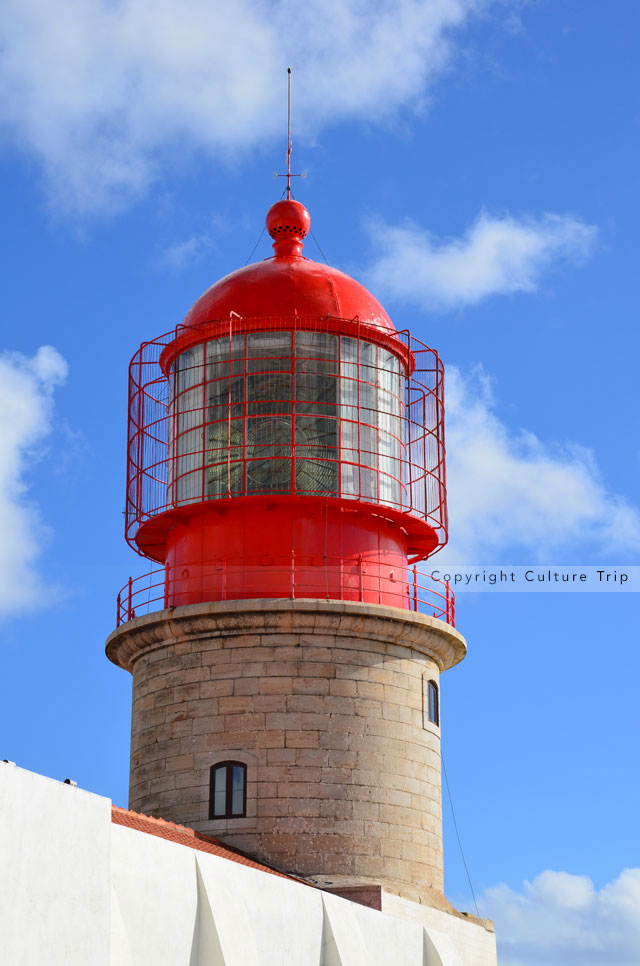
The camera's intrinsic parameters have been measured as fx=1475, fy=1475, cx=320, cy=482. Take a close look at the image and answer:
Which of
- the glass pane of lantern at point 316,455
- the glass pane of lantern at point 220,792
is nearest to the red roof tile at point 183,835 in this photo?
the glass pane of lantern at point 220,792

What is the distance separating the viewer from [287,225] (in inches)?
929

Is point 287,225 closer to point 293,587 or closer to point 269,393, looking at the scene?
point 269,393

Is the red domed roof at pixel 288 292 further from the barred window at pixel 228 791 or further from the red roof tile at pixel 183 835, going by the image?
the red roof tile at pixel 183 835

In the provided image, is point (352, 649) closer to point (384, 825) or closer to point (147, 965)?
point (384, 825)

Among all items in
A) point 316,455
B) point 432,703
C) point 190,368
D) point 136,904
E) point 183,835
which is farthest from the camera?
point 190,368

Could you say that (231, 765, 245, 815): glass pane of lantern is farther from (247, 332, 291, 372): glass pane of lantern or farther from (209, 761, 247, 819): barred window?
(247, 332, 291, 372): glass pane of lantern

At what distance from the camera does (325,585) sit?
21062 mm

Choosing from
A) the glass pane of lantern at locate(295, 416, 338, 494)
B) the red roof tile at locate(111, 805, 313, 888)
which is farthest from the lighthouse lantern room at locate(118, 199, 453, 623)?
the red roof tile at locate(111, 805, 313, 888)

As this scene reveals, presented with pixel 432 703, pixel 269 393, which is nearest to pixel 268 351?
pixel 269 393

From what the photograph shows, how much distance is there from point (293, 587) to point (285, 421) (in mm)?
2446

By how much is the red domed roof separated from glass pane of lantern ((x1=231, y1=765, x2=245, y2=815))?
6696 mm

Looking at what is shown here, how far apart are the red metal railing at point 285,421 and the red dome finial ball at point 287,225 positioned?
2.17 m

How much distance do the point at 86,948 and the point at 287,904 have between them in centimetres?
418

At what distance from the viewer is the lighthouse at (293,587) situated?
20.2m
